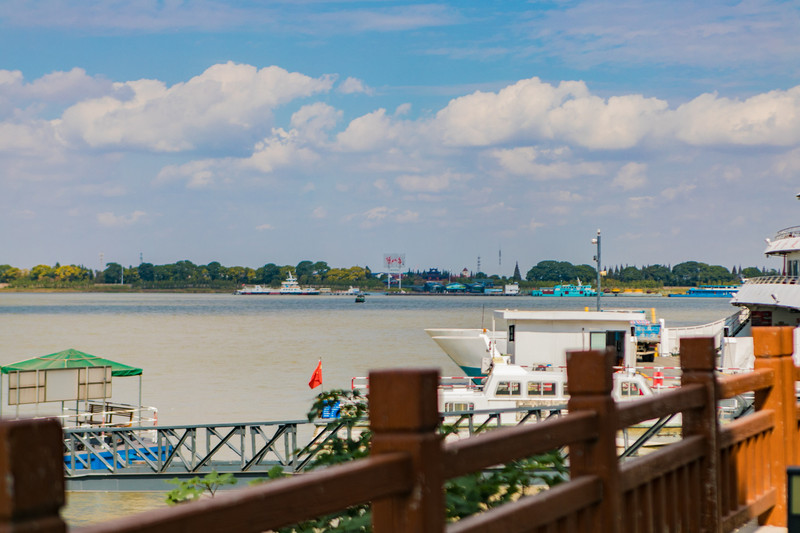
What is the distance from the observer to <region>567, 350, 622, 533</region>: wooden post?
368 cm

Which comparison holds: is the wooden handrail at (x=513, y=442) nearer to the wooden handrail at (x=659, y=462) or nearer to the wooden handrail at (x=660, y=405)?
the wooden handrail at (x=660, y=405)

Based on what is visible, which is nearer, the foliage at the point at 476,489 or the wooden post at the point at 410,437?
the wooden post at the point at 410,437

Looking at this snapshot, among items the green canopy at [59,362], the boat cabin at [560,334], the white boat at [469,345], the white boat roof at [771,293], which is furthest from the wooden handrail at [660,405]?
the white boat roof at [771,293]

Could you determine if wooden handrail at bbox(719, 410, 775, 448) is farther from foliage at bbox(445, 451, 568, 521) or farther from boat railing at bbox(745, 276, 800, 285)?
boat railing at bbox(745, 276, 800, 285)

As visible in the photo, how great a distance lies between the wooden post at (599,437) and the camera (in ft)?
12.1

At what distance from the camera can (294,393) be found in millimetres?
46344

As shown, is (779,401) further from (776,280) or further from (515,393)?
(776,280)

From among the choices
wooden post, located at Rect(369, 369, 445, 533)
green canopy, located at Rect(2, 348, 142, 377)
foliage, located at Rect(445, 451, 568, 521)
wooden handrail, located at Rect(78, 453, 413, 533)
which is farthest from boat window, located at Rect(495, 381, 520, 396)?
wooden handrail, located at Rect(78, 453, 413, 533)

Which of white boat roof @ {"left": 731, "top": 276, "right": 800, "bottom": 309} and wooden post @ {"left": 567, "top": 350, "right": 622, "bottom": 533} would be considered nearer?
wooden post @ {"left": 567, "top": 350, "right": 622, "bottom": 533}

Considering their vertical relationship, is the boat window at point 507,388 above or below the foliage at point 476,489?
below

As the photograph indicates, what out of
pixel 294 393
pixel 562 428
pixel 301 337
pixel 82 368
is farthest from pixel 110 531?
pixel 301 337

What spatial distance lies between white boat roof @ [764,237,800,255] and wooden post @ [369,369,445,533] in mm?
36538

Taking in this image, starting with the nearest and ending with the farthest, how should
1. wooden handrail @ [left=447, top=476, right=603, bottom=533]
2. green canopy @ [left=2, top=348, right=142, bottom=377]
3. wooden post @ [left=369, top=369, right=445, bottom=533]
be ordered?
wooden post @ [left=369, top=369, right=445, bottom=533] → wooden handrail @ [left=447, top=476, right=603, bottom=533] → green canopy @ [left=2, top=348, right=142, bottom=377]

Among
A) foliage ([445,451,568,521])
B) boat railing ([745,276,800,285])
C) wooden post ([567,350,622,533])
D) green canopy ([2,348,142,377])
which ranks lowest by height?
green canopy ([2,348,142,377])
